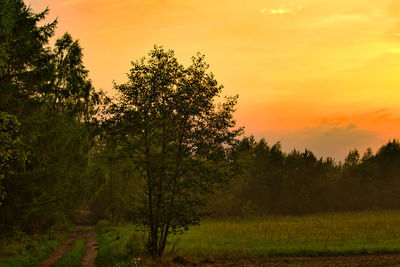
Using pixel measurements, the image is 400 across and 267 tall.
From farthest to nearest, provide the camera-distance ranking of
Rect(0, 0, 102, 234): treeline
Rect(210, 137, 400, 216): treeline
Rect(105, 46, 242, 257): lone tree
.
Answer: Rect(210, 137, 400, 216): treeline, Rect(0, 0, 102, 234): treeline, Rect(105, 46, 242, 257): lone tree

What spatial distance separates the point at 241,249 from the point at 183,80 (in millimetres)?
13553

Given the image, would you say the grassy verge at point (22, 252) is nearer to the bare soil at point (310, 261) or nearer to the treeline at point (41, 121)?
the treeline at point (41, 121)

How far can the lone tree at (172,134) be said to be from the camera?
20.3m

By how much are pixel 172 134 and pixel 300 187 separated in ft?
194

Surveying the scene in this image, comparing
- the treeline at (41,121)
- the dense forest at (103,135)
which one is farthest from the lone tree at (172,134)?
the treeline at (41,121)

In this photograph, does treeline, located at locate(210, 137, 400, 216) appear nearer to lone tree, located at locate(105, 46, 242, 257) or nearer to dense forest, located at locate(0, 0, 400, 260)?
dense forest, located at locate(0, 0, 400, 260)

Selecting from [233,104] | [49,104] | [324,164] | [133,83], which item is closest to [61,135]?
[49,104]

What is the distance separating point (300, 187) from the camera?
75.0 m

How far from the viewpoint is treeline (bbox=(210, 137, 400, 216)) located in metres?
75.2

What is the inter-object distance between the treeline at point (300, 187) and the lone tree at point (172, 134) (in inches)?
2118

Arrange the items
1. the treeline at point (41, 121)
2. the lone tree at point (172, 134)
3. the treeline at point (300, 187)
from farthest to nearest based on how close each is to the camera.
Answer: the treeline at point (300, 187)
the treeline at point (41, 121)
the lone tree at point (172, 134)

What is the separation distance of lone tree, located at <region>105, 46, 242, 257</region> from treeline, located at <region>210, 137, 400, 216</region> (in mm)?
53798

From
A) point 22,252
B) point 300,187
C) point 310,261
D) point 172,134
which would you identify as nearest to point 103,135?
point 172,134

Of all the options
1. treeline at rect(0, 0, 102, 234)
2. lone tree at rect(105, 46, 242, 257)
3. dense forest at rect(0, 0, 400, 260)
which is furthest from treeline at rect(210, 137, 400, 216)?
lone tree at rect(105, 46, 242, 257)
